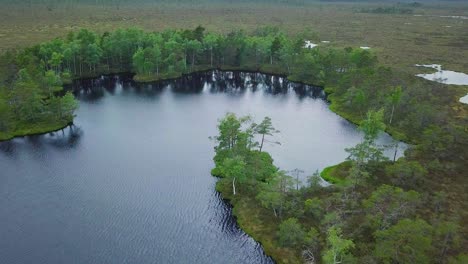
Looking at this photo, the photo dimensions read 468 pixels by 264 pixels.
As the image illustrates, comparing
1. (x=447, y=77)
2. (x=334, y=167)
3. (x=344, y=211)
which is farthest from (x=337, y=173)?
(x=447, y=77)

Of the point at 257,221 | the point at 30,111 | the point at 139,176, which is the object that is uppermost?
the point at 30,111

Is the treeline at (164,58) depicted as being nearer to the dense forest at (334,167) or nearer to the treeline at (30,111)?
the dense forest at (334,167)

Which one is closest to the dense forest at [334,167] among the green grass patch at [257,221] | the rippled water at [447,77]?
the green grass patch at [257,221]

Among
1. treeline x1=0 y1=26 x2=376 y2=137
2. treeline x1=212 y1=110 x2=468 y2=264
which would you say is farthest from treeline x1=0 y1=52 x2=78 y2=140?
treeline x1=212 y1=110 x2=468 y2=264

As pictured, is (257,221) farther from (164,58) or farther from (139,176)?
(164,58)

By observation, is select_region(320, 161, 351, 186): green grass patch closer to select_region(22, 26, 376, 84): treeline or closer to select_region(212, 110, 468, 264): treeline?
select_region(212, 110, 468, 264): treeline

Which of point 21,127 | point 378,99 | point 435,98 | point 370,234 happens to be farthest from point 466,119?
point 21,127

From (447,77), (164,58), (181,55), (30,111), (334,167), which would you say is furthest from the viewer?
(447,77)
